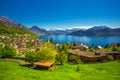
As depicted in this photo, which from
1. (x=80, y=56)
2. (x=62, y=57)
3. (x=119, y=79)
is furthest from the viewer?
(x=80, y=56)

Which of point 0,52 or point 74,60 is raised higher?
point 0,52

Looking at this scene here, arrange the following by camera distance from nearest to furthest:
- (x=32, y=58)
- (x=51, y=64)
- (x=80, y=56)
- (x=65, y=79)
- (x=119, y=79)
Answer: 1. (x=65, y=79)
2. (x=119, y=79)
3. (x=51, y=64)
4. (x=32, y=58)
5. (x=80, y=56)

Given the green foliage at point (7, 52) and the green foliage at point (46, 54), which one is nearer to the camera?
the green foliage at point (46, 54)

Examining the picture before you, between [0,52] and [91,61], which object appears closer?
[0,52]

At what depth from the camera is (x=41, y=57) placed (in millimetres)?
57906

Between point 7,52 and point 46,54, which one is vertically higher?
point 7,52

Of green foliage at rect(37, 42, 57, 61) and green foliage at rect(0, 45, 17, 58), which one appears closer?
green foliage at rect(37, 42, 57, 61)

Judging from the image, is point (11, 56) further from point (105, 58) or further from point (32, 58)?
point (105, 58)

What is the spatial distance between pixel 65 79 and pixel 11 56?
34.7 m

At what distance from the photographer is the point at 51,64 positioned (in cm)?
5197

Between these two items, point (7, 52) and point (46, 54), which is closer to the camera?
point (46, 54)

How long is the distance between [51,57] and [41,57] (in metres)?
3.55

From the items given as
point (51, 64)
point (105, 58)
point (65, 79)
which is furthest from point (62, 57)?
point (105, 58)

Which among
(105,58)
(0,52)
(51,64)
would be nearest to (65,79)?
(51,64)
